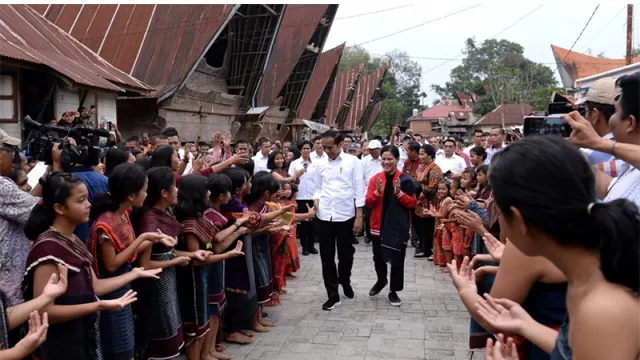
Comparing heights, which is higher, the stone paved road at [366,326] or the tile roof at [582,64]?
the tile roof at [582,64]

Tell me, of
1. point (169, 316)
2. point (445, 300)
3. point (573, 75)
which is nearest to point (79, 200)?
point (169, 316)

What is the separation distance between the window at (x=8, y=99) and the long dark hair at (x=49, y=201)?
5.68 m

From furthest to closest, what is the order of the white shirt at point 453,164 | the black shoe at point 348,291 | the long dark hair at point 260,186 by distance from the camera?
the white shirt at point 453,164 < the black shoe at point 348,291 < the long dark hair at point 260,186

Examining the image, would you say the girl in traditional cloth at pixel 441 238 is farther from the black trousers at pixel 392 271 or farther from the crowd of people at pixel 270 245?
the black trousers at pixel 392 271

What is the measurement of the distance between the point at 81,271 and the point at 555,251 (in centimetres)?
225

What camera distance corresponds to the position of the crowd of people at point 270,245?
4.06 feet

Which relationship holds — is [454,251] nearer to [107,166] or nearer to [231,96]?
[107,166]

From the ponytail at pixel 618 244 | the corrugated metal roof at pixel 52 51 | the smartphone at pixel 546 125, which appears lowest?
the ponytail at pixel 618 244

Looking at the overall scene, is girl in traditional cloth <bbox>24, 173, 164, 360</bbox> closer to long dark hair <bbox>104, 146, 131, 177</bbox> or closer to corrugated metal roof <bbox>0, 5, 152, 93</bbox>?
long dark hair <bbox>104, 146, 131, 177</bbox>

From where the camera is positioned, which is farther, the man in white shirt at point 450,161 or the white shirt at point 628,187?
the man in white shirt at point 450,161

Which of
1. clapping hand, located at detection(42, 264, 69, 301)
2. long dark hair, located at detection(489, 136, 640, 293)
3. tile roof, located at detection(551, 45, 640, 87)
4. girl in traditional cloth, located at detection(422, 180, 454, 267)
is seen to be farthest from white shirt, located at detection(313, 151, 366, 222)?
tile roof, located at detection(551, 45, 640, 87)

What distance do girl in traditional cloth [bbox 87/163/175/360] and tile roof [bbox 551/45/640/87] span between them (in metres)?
15.4

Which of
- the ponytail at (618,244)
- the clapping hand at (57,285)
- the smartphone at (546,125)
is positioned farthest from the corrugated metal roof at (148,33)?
the ponytail at (618,244)

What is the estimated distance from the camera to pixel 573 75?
16641mm
